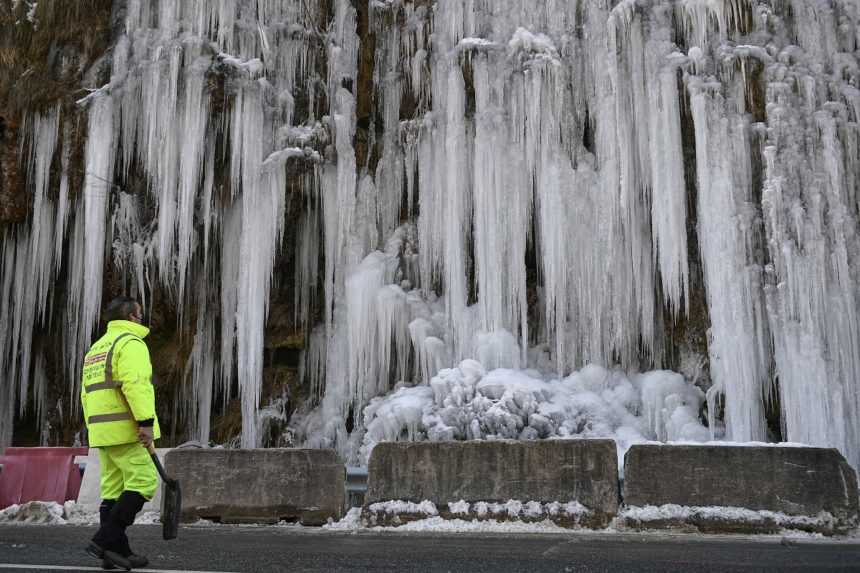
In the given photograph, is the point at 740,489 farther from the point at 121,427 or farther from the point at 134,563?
the point at 121,427

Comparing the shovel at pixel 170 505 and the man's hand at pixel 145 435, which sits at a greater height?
the man's hand at pixel 145 435

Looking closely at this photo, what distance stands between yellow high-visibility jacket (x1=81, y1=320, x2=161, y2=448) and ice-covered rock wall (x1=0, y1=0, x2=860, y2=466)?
6.35 meters

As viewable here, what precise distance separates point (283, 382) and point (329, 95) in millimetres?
4927

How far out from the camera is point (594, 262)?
37.5 feet

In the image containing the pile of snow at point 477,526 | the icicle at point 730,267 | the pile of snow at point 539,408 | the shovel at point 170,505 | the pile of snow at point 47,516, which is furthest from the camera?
the pile of snow at point 539,408

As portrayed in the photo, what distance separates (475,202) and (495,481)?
19.8 ft

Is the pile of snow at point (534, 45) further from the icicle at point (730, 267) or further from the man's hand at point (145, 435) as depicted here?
the man's hand at point (145, 435)

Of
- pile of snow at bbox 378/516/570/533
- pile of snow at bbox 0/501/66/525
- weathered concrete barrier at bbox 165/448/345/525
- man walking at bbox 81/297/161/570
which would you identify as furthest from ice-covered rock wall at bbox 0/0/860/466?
man walking at bbox 81/297/161/570

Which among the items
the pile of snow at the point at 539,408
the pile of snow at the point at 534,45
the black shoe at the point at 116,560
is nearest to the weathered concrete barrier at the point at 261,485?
the black shoe at the point at 116,560

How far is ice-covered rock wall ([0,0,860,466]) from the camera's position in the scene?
10469mm

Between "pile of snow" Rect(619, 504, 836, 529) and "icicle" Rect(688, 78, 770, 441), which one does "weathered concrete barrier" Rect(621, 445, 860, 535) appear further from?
"icicle" Rect(688, 78, 770, 441)

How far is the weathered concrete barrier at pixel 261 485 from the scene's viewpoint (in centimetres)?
691

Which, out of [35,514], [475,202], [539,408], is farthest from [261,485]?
[475,202]

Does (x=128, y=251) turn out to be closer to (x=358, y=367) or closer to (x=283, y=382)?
(x=283, y=382)
